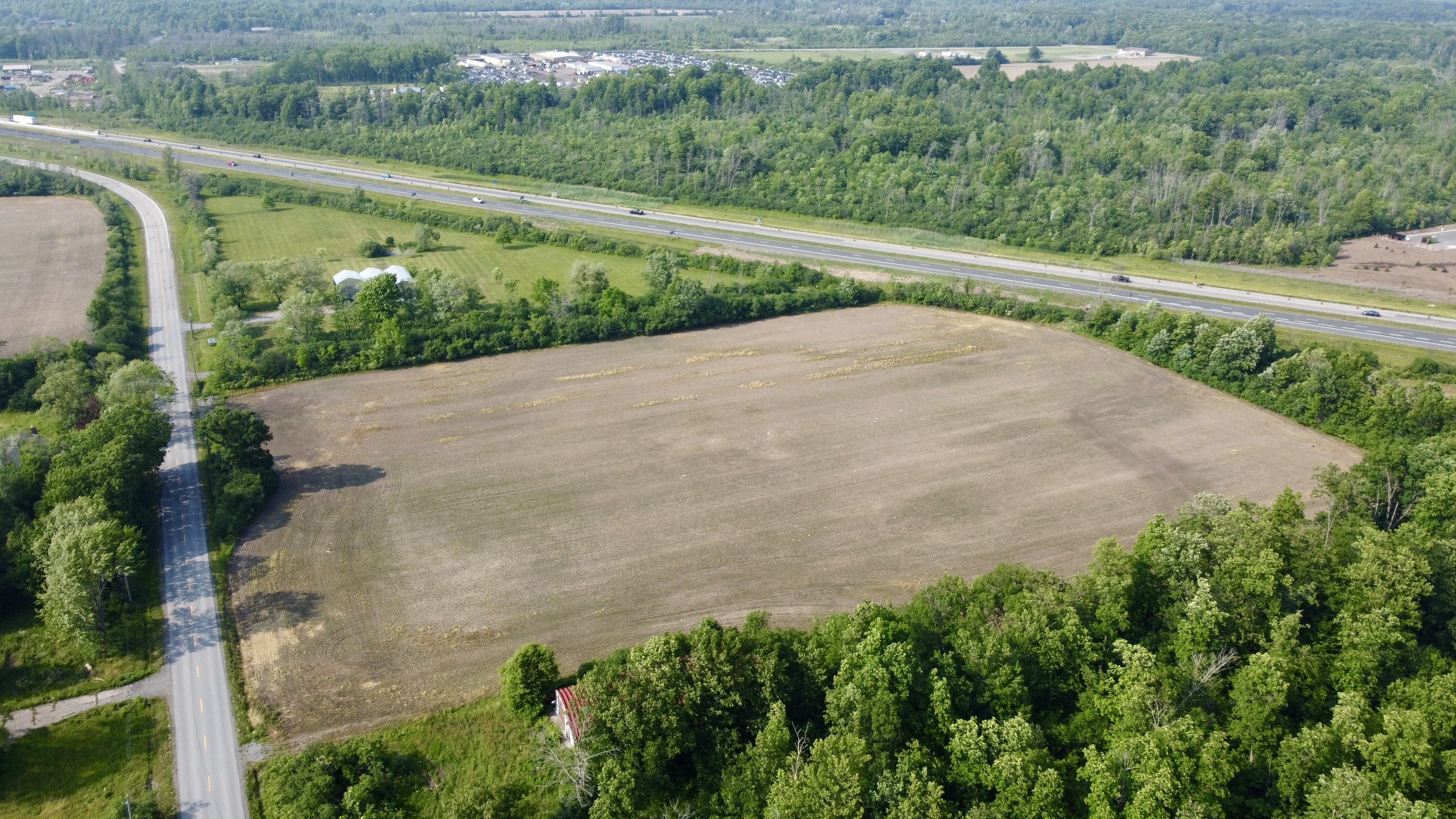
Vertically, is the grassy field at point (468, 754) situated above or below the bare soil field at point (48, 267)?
below

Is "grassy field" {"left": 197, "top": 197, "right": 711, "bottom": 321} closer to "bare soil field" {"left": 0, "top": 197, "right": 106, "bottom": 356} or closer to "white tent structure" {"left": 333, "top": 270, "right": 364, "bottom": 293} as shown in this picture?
"white tent structure" {"left": 333, "top": 270, "right": 364, "bottom": 293}

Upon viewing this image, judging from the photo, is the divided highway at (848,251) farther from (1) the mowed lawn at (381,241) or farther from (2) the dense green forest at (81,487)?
(2) the dense green forest at (81,487)

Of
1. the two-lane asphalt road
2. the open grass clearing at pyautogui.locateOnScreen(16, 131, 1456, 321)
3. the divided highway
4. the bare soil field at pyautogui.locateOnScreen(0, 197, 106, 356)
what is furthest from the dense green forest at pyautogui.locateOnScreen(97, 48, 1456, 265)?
the two-lane asphalt road

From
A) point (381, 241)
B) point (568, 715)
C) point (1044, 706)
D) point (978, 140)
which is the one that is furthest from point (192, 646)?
point (978, 140)

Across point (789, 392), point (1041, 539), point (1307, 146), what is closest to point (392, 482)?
point (789, 392)

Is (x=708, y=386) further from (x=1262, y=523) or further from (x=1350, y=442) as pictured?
(x=1350, y=442)

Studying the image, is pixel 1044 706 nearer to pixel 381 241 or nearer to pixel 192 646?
pixel 192 646

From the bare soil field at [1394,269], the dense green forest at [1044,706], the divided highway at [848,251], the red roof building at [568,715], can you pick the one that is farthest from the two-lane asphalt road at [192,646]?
the bare soil field at [1394,269]
